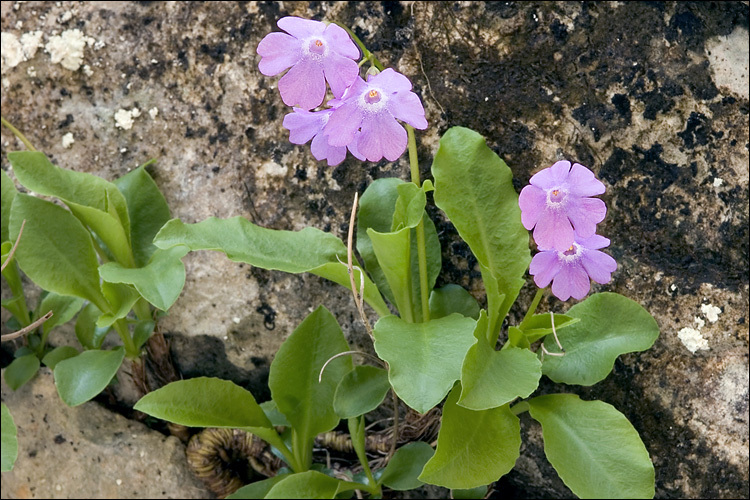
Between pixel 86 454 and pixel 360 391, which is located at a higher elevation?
pixel 360 391

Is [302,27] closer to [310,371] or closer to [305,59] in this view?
[305,59]

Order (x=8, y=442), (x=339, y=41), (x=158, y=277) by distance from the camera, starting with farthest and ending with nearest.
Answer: (x=8, y=442)
(x=158, y=277)
(x=339, y=41)

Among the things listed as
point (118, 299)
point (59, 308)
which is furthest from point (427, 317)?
point (59, 308)

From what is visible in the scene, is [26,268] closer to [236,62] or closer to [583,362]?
[236,62]

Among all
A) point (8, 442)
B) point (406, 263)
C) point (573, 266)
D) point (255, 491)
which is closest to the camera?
point (573, 266)

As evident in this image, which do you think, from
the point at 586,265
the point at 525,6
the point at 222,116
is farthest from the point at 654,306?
the point at 222,116

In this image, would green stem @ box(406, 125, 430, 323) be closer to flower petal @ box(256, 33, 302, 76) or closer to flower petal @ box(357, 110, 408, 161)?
flower petal @ box(357, 110, 408, 161)

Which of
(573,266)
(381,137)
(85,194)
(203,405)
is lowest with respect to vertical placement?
(203,405)

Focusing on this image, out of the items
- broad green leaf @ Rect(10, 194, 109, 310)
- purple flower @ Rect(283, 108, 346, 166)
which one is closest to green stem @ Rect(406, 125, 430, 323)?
purple flower @ Rect(283, 108, 346, 166)
